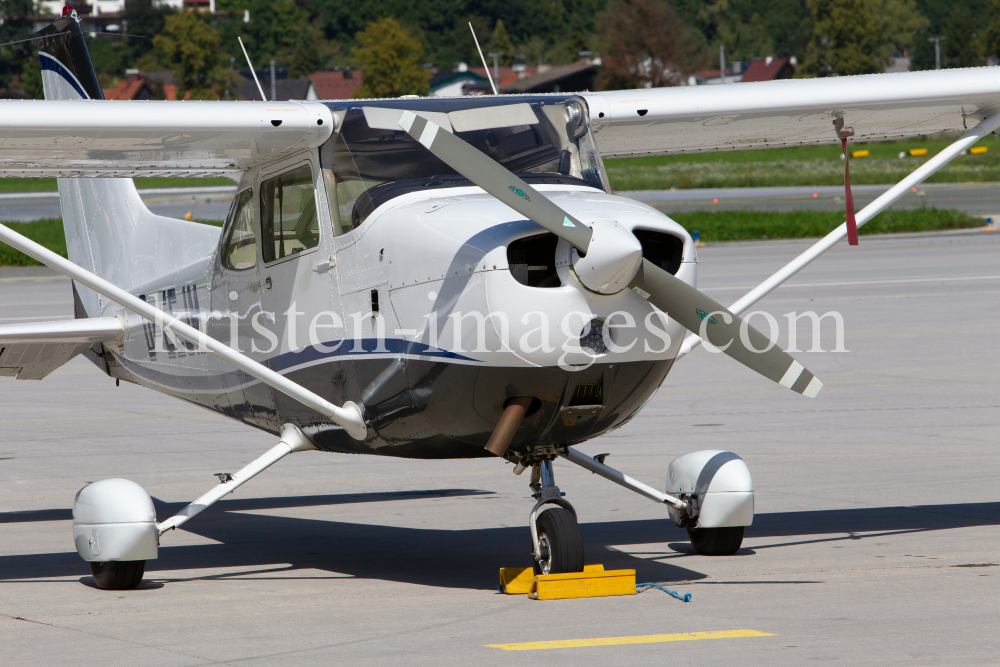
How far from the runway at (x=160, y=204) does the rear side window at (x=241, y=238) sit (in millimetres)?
29560

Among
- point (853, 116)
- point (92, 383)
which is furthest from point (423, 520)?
point (92, 383)

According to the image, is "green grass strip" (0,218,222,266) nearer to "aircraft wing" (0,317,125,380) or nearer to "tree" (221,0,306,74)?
"aircraft wing" (0,317,125,380)

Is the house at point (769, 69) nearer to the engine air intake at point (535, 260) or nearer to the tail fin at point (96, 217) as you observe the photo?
the tail fin at point (96, 217)

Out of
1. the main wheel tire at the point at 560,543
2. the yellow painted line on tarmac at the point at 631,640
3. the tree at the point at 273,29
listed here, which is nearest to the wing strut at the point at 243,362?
the main wheel tire at the point at 560,543

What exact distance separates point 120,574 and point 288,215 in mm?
2142

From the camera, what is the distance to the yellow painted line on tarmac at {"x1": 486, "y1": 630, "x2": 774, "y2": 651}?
217 inches

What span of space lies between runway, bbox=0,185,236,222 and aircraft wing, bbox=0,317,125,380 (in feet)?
92.7

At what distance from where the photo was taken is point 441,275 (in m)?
6.04

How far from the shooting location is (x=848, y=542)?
25.8 ft

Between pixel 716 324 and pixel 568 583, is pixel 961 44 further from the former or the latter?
pixel 568 583

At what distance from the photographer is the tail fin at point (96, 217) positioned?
32.2 ft

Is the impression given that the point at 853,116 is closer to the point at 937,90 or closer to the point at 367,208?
the point at 937,90

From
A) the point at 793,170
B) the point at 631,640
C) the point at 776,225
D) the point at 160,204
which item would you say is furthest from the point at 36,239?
the point at 793,170

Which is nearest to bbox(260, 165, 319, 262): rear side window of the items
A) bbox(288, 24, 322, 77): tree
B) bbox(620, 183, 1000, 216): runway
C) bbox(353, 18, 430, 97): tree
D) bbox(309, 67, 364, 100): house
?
bbox(620, 183, 1000, 216): runway
